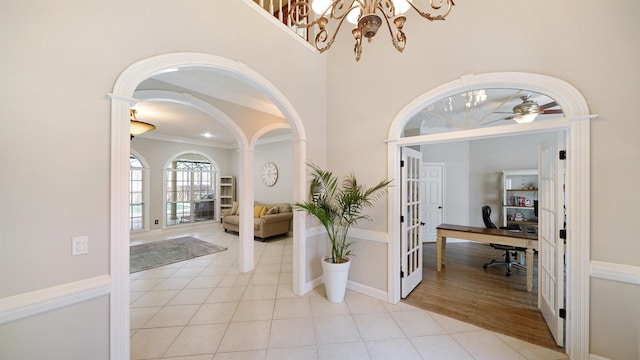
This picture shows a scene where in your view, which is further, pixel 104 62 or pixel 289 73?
pixel 289 73

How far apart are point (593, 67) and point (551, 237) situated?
1.59 meters

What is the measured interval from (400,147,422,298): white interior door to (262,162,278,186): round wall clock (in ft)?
15.5

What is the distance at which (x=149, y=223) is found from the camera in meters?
Answer: 6.61

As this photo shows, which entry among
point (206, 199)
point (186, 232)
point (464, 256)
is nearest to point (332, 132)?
point (464, 256)

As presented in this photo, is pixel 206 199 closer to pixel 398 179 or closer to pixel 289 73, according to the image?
pixel 289 73

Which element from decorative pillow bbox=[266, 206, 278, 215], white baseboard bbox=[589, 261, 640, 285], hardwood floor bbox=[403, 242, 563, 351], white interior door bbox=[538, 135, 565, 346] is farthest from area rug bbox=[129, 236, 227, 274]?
white baseboard bbox=[589, 261, 640, 285]

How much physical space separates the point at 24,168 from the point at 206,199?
7.42 metres

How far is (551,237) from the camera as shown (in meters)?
2.33

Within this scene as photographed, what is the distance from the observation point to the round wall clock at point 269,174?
23.5 ft

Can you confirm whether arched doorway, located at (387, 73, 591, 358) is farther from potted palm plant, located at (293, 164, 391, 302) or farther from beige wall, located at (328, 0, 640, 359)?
potted palm plant, located at (293, 164, 391, 302)

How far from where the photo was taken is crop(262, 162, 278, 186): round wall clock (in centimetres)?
717

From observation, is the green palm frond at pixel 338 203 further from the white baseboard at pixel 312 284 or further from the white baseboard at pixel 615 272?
the white baseboard at pixel 615 272

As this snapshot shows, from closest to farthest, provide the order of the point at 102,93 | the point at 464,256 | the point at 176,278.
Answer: the point at 102,93 → the point at 176,278 → the point at 464,256

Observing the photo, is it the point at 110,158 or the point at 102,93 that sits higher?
the point at 102,93
